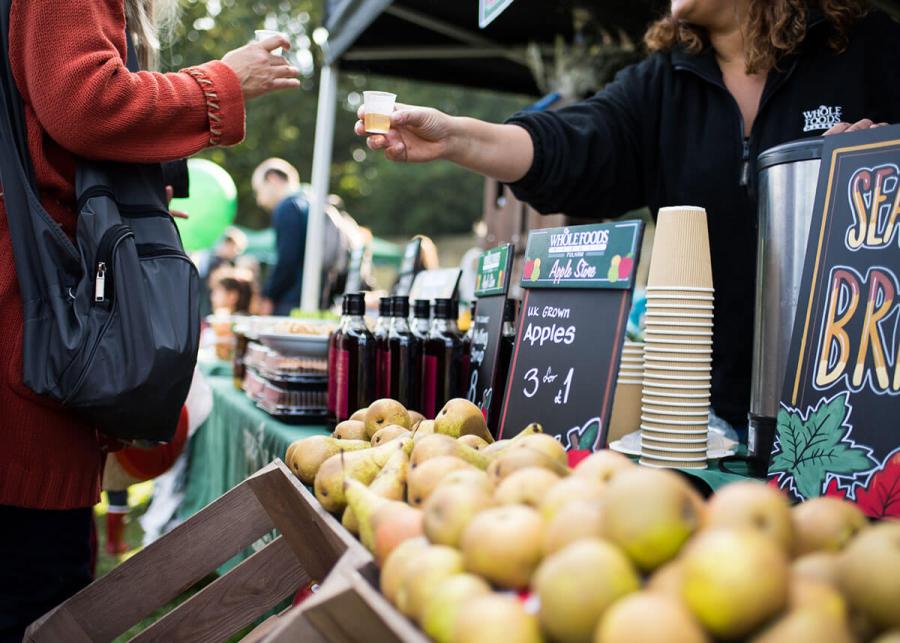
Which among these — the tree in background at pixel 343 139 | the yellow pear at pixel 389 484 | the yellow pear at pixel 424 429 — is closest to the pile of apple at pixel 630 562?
the yellow pear at pixel 389 484

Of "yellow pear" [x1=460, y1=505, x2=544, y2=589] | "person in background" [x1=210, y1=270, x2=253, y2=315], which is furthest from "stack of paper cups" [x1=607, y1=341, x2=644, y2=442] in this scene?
"person in background" [x1=210, y1=270, x2=253, y2=315]

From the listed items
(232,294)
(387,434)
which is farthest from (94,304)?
(232,294)

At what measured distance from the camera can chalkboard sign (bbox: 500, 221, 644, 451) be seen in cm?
133

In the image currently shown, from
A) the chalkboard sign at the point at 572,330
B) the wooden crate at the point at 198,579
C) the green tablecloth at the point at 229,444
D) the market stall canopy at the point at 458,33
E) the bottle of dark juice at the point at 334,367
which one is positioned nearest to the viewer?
the chalkboard sign at the point at 572,330

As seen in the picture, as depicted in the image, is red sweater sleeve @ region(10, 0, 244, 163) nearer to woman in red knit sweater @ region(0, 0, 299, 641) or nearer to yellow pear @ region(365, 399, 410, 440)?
woman in red knit sweater @ region(0, 0, 299, 641)

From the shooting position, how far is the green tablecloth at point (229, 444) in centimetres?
241

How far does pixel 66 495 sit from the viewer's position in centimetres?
159

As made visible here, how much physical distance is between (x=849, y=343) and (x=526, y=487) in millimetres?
581

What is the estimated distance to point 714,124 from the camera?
208 cm

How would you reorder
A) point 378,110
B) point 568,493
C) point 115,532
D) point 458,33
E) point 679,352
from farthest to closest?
point 458,33 → point 115,532 → point 378,110 → point 679,352 → point 568,493

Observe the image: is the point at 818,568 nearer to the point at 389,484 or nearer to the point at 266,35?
the point at 389,484

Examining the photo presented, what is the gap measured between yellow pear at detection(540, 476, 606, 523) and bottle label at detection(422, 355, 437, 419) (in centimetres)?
112

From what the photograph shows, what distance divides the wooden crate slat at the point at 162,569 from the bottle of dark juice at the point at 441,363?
63 cm

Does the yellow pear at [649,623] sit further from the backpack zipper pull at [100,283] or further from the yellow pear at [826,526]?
the backpack zipper pull at [100,283]
